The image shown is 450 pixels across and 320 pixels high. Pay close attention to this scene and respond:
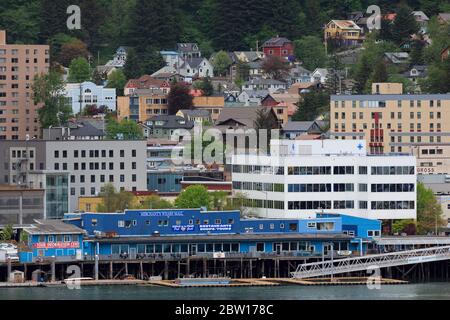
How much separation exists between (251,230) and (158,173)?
2176cm

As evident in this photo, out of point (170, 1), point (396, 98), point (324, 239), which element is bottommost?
point (324, 239)

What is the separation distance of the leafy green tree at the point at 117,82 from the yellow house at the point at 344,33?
18.7 m

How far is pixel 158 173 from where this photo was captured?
250 feet

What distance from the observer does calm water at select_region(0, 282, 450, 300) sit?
143 feet

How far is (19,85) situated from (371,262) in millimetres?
50620

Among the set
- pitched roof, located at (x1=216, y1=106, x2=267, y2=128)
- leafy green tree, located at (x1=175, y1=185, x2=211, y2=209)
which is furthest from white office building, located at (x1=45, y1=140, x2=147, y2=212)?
pitched roof, located at (x1=216, y1=106, x2=267, y2=128)

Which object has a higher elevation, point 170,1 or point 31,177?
point 170,1

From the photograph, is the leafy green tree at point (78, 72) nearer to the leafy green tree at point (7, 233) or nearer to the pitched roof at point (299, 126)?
the pitched roof at point (299, 126)

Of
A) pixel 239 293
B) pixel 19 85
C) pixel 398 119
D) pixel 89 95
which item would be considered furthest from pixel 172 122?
pixel 239 293

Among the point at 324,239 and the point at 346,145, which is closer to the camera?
the point at 324,239

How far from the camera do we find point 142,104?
360ft

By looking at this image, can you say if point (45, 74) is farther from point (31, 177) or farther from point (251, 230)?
point (251, 230)

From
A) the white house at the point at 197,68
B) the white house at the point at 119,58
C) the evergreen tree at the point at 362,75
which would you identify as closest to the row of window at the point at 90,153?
the evergreen tree at the point at 362,75
